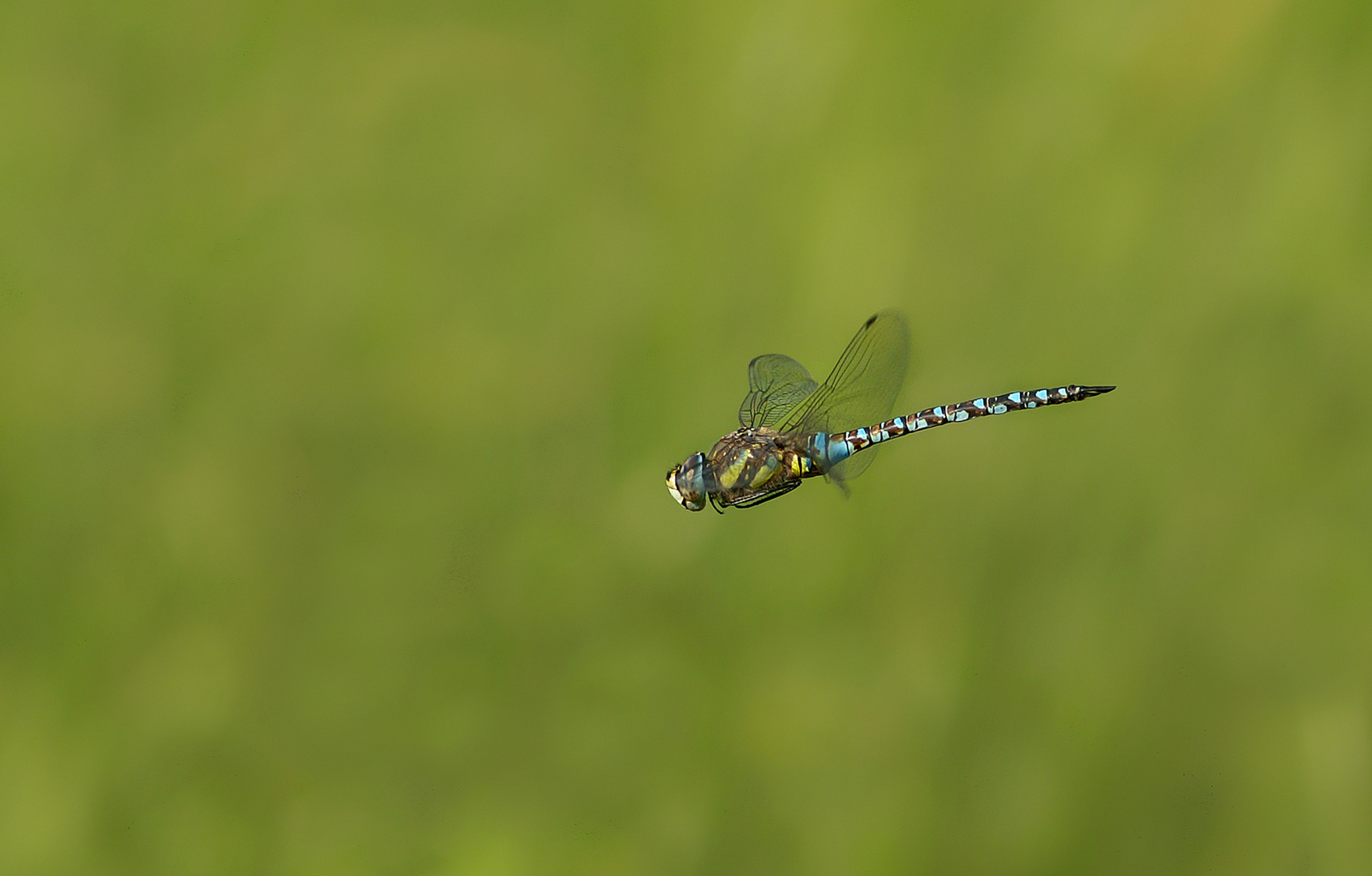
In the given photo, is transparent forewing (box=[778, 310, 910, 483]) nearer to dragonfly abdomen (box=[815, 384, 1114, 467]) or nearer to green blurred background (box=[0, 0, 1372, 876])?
dragonfly abdomen (box=[815, 384, 1114, 467])

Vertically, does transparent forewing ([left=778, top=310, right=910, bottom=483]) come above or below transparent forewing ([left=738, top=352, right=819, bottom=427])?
below

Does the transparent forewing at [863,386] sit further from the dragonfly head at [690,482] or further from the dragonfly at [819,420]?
the dragonfly head at [690,482]

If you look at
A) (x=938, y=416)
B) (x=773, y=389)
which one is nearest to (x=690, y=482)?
(x=773, y=389)

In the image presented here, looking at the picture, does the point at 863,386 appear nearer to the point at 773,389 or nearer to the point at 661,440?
the point at 773,389

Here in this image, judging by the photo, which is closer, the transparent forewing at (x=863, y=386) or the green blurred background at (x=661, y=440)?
the transparent forewing at (x=863, y=386)

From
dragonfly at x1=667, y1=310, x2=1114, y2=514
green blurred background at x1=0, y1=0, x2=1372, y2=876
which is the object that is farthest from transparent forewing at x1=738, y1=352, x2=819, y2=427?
green blurred background at x1=0, y1=0, x2=1372, y2=876

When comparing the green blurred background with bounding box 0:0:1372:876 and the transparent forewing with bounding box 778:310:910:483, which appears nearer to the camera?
the transparent forewing with bounding box 778:310:910:483

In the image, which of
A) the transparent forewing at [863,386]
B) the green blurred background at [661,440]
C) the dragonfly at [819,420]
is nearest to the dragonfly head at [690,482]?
the dragonfly at [819,420]
